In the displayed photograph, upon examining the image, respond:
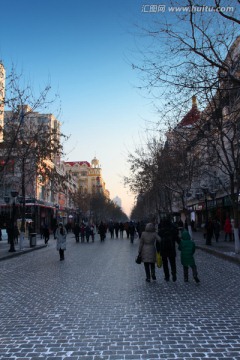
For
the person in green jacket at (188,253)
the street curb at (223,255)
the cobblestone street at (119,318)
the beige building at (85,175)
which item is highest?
A: the beige building at (85,175)

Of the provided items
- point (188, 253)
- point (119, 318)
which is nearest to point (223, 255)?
point (188, 253)

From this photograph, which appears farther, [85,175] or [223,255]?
[85,175]

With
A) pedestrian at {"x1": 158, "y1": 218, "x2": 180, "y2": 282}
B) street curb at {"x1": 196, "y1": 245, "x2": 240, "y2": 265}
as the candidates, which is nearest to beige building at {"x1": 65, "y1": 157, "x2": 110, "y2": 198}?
street curb at {"x1": 196, "y1": 245, "x2": 240, "y2": 265}

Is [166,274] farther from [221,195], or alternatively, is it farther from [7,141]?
[221,195]

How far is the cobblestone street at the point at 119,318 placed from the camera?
16.2 ft

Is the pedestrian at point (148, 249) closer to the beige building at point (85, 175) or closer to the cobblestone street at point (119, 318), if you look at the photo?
the cobblestone street at point (119, 318)

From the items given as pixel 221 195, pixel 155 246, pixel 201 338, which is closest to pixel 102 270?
pixel 155 246

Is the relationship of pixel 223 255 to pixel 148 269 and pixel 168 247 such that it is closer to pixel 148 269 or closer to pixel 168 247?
pixel 168 247

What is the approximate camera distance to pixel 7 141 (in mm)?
23578

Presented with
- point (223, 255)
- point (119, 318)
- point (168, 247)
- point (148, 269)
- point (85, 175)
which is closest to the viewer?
point (119, 318)

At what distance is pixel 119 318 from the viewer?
6586 mm

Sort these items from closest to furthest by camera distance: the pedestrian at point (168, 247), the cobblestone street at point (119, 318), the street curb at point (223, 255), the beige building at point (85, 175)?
the cobblestone street at point (119, 318) < the pedestrian at point (168, 247) < the street curb at point (223, 255) < the beige building at point (85, 175)

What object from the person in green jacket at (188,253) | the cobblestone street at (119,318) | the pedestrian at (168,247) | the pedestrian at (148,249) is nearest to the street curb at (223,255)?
the cobblestone street at (119,318)

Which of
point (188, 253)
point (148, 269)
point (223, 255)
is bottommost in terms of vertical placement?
point (223, 255)
